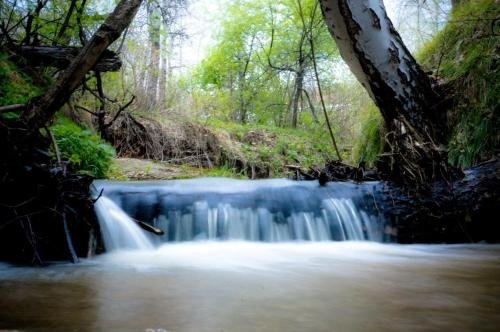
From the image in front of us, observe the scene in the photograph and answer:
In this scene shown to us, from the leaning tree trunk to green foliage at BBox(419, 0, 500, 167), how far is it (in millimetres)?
239

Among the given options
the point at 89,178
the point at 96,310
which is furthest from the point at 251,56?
the point at 96,310

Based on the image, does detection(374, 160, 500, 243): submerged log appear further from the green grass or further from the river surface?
the green grass

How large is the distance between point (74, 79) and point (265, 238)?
7.65ft

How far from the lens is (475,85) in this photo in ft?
13.8

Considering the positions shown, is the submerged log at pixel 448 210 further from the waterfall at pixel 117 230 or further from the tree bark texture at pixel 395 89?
the waterfall at pixel 117 230

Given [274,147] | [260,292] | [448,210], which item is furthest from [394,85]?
[274,147]

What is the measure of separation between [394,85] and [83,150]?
3.65 meters

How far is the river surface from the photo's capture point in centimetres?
142

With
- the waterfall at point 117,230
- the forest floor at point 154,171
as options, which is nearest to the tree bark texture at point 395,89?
the waterfall at point 117,230

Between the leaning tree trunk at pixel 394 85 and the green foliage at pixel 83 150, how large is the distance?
123 inches

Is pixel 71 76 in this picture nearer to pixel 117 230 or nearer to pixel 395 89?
pixel 117 230

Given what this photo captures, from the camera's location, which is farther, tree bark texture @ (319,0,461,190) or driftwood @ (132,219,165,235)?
tree bark texture @ (319,0,461,190)

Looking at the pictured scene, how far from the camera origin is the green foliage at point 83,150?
454 cm

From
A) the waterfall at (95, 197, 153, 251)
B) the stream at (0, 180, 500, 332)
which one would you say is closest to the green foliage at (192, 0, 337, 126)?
the stream at (0, 180, 500, 332)
